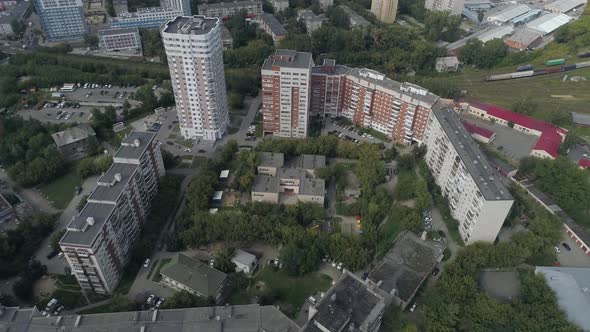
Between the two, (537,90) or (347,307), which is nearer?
(347,307)

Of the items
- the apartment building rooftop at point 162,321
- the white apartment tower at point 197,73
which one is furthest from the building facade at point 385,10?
the apartment building rooftop at point 162,321

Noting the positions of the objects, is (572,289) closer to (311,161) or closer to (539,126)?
(539,126)

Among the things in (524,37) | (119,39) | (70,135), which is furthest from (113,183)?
(524,37)

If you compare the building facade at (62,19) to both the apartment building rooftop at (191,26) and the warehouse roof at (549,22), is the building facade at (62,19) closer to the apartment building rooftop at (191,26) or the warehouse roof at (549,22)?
the apartment building rooftop at (191,26)

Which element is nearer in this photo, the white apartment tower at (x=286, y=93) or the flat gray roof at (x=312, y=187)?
the flat gray roof at (x=312, y=187)

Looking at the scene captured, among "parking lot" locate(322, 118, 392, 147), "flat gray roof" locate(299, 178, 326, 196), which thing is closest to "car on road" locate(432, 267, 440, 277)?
"flat gray roof" locate(299, 178, 326, 196)

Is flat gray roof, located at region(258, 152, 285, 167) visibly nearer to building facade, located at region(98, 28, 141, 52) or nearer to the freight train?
the freight train

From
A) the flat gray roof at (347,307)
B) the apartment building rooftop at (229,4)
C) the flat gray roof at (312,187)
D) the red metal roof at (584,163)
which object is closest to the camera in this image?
the flat gray roof at (347,307)
